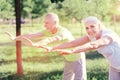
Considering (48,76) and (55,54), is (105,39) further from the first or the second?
(55,54)

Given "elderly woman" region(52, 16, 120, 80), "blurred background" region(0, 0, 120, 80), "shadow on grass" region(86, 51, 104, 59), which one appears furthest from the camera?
"shadow on grass" region(86, 51, 104, 59)

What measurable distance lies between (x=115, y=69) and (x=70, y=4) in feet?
34.1

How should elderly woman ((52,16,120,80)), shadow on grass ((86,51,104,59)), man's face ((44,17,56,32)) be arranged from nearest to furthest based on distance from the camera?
elderly woman ((52,16,120,80))
man's face ((44,17,56,32))
shadow on grass ((86,51,104,59))

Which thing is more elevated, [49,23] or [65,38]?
[49,23]

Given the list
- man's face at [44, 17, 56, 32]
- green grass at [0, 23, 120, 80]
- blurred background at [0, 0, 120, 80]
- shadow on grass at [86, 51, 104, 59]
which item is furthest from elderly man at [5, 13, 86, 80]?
shadow on grass at [86, 51, 104, 59]

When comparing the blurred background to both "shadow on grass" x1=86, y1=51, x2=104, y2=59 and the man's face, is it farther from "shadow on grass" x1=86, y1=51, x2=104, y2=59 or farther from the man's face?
the man's face

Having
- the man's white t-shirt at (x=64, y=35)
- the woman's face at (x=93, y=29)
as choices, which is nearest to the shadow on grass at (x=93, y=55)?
the man's white t-shirt at (x=64, y=35)

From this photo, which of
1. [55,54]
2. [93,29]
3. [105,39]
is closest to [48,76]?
[55,54]

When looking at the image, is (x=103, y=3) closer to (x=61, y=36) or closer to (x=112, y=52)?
(x=61, y=36)

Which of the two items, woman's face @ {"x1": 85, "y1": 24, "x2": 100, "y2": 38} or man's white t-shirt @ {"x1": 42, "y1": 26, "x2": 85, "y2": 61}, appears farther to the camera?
man's white t-shirt @ {"x1": 42, "y1": 26, "x2": 85, "y2": 61}

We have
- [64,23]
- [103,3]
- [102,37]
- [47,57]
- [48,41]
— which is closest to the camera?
[102,37]

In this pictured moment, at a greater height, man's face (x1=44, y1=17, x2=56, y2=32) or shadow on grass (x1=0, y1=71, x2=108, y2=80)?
man's face (x1=44, y1=17, x2=56, y2=32)

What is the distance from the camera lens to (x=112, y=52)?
4.53 meters

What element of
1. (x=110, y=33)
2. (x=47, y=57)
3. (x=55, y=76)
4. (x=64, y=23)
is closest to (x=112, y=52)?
(x=110, y=33)
